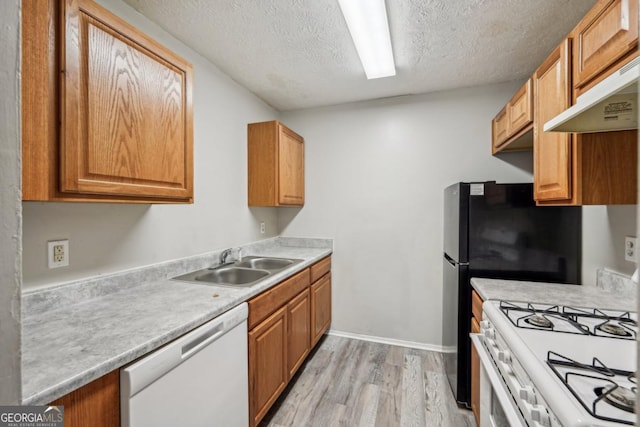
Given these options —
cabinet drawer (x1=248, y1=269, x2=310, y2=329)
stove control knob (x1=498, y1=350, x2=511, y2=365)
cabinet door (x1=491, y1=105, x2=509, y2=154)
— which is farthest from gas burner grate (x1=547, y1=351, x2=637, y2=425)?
cabinet door (x1=491, y1=105, x2=509, y2=154)

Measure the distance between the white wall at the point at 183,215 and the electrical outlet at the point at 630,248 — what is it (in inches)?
102

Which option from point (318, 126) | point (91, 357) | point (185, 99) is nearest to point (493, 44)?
point (318, 126)

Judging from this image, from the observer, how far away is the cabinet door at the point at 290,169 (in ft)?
8.36

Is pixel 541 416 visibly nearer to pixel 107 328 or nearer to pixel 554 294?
pixel 554 294

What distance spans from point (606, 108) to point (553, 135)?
2.02 feet

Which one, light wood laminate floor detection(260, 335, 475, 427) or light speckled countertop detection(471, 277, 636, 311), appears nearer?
light speckled countertop detection(471, 277, 636, 311)

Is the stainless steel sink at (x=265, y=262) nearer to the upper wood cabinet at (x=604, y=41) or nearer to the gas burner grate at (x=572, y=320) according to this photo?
the gas burner grate at (x=572, y=320)

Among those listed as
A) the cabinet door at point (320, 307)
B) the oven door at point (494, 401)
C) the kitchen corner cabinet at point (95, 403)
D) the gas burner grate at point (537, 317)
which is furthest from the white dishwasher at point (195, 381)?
the gas burner grate at point (537, 317)

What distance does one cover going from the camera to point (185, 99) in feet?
4.74

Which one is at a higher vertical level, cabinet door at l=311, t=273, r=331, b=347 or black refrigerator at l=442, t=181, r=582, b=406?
black refrigerator at l=442, t=181, r=582, b=406

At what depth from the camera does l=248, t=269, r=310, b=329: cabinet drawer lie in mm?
1515

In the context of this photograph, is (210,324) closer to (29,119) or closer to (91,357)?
(91,357)

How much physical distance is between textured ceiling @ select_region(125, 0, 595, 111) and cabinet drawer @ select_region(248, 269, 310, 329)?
1.63 metres

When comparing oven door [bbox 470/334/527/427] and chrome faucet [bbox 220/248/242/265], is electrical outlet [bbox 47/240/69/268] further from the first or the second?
oven door [bbox 470/334/527/427]
